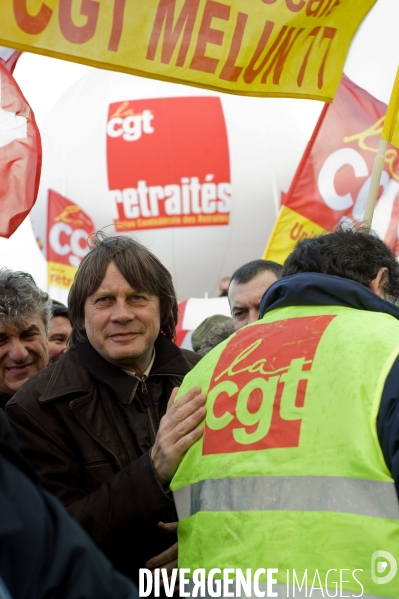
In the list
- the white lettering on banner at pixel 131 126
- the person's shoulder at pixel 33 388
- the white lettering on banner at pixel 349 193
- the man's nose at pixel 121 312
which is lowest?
the person's shoulder at pixel 33 388

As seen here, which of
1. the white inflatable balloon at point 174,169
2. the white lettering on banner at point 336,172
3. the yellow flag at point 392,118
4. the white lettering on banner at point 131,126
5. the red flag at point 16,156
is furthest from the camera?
the white lettering on banner at point 131,126

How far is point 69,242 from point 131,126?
8.08 feet

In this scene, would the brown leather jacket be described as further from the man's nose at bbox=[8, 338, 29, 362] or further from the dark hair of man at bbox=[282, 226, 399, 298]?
the man's nose at bbox=[8, 338, 29, 362]

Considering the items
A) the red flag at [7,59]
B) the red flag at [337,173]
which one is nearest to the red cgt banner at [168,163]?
the red flag at [337,173]

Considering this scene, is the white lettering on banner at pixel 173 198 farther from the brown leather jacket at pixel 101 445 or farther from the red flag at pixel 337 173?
the brown leather jacket at pixel 101 445

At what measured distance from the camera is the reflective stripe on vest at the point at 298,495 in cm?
202

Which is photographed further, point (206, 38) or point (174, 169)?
point (174, 169)

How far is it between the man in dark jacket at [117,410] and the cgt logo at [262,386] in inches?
4.5

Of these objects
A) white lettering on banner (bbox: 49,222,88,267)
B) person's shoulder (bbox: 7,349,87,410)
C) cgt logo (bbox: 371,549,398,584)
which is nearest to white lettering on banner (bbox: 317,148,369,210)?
person's shoulder (bbox: 7,349,87,410)

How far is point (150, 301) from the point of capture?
11.0 ft

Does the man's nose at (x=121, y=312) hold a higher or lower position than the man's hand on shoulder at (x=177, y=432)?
higher

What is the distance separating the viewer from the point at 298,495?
211 cm

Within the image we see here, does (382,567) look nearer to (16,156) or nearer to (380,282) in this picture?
(380,282)

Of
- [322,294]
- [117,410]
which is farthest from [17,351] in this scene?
[322,294]
